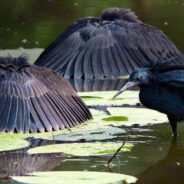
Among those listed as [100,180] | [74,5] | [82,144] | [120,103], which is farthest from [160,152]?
[74,5]

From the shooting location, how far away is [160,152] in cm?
592

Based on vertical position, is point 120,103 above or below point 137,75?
below

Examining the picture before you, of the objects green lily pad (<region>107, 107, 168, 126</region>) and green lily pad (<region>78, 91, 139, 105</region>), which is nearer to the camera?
green lily pad (<region>107, 107, 168, 126</region>)

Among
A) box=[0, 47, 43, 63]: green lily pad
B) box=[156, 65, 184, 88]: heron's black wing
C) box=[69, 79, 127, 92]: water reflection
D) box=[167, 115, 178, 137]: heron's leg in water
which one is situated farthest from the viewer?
box=[0, 47, 43, 63]: green lily pad

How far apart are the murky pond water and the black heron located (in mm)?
214

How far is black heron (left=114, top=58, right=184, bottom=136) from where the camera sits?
6.33 meters

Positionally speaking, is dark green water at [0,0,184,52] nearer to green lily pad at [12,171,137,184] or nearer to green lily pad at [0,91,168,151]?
green lily pad at [0,91,168,151]

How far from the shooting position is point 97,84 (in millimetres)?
8984

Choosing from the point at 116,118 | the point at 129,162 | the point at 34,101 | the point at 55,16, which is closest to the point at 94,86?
the point at 116,118

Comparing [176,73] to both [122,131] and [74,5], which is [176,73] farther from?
[74,5]

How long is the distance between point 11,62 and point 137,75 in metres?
1.20

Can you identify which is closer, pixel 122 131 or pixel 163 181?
pixel 163 181

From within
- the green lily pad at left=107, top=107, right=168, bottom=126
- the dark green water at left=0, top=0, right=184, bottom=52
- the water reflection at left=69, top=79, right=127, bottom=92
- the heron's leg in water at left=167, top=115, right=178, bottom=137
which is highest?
the heron's leg in water at left=167, top=115, right=178, bottom=137

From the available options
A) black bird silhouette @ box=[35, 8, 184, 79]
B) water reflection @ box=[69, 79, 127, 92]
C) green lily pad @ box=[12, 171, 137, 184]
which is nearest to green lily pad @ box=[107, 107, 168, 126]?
water reflection @ box=[69, 79, 127, 92]
